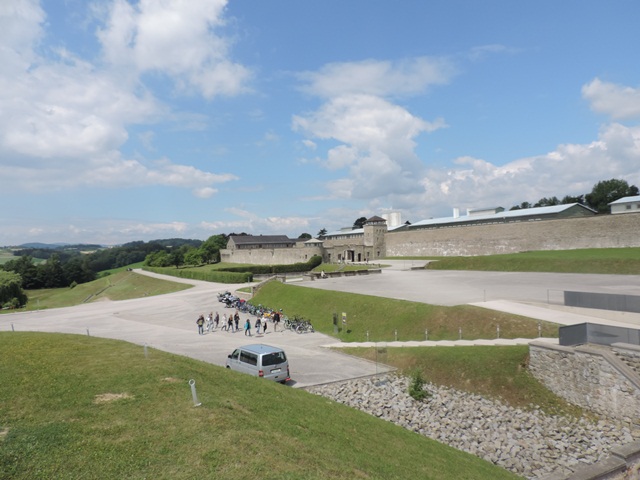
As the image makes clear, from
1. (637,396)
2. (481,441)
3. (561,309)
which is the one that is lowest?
(481,441)

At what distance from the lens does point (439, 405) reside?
1415cm

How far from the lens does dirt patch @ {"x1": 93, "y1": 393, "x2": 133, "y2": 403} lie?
7.73 m

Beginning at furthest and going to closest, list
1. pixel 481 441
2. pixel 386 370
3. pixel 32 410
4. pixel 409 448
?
pixel 386 370 < pixel 481 441 < pixel 409 448 < pixel 32 410

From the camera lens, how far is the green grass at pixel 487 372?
46.2 feet

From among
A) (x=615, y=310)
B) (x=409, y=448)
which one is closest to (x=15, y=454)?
(x=409, y=448)

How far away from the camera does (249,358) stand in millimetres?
14414

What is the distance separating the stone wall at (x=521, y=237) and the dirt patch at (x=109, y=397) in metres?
59.6

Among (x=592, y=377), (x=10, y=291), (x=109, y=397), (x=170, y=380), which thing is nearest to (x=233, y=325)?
(x=170, y=380)

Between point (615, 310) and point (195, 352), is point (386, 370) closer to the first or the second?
point (195, 352)

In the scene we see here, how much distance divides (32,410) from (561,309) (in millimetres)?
22848

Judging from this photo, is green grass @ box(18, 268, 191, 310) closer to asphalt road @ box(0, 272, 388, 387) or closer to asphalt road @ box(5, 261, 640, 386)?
asphalt road @ box(0, 272, 388, 387)

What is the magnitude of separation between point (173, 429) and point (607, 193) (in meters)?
109

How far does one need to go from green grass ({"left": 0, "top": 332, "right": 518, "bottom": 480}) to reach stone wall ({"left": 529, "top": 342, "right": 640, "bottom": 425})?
223 inches

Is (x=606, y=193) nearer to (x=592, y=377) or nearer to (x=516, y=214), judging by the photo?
(x=516, y=214)
